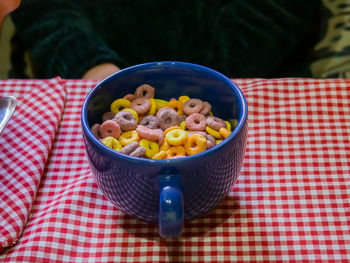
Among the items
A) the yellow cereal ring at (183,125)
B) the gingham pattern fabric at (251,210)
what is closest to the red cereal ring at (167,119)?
the yellow cereal ring at (183,125)

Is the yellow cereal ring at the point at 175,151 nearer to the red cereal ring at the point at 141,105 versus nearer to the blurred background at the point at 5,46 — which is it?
the red cereal ring at the point at 141,105

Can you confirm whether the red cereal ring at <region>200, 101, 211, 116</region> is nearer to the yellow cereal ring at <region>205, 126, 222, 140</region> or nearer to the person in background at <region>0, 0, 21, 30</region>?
the yellow cereal ring at <region>205, 126, 222, 140</region>

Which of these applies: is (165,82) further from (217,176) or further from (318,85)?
(318,85)

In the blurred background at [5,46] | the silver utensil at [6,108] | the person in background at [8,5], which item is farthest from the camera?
the blurred background at [5,46]

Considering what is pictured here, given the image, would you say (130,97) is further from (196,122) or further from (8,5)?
(8,5)

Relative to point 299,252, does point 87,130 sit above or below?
above

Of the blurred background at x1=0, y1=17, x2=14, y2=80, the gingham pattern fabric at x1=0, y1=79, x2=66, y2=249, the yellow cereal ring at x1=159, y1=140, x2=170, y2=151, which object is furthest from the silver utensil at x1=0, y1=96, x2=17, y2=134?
the blurred background at x1=0, y1=17, x2=14, y2=80

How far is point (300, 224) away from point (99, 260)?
0.85 ft

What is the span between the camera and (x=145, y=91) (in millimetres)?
603

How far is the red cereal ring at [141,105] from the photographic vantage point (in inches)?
22.5

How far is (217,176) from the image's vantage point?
0.48 meters

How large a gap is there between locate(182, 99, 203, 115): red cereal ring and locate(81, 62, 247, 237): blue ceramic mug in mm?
19

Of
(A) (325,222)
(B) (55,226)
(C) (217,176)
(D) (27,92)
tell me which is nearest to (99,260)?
(B) (55,226)

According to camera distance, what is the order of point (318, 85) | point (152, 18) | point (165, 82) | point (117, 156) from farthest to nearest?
1. point (152, 18)
2. point (318, 85)
3. point (165, 82)
4. point (117, 156)
